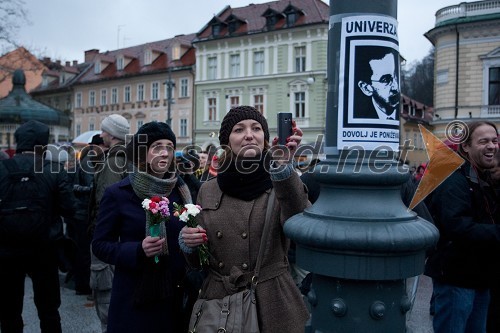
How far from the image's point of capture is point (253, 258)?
8.14 feet

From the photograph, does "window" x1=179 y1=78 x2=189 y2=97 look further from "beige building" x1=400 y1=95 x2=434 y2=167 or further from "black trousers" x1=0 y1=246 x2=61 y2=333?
"black trousers" x1=0 y1=246 x2=61 y2=333

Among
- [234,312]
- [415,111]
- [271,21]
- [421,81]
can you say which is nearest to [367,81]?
[234,312]

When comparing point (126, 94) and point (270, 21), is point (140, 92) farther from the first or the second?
point (270, 21)

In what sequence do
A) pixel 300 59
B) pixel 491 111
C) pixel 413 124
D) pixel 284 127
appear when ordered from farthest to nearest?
1. pixel 413 124
2. pixel 300 59
3. pixel 491 111
4. pixel 284 127

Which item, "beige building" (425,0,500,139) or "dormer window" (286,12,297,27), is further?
"dormer window" (286,12,297,27)

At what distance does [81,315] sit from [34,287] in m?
Result: 1.72

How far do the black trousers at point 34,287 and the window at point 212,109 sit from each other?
34.6 metres

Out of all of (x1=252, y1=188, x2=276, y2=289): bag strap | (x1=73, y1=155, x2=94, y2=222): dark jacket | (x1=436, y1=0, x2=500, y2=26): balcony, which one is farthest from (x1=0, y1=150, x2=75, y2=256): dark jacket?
(x1=436, y1=0, x2=500, y2=26): balcony

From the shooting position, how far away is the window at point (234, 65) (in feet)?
121

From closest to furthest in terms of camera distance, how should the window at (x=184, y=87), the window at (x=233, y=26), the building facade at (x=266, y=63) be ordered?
the building facade at (x=266, y=63) → the window at (x=233, y=26) → the window at (x=184, y=87)

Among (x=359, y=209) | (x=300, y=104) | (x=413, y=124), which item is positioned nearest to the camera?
(x=359, y=209)

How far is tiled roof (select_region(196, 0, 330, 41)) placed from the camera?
33500 mm

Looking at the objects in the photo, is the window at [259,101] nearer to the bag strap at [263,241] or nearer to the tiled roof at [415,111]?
the tiled roof at [415,111]

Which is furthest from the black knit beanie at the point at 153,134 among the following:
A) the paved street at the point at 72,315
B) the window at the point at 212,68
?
the window at the point at 212,68
